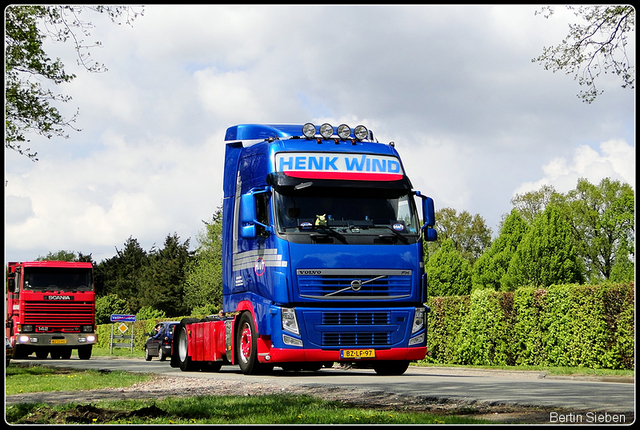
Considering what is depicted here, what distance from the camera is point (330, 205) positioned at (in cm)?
1513

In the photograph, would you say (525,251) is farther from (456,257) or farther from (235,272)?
(235,272)

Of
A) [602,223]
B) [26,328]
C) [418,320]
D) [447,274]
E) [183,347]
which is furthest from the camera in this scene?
[602,223]

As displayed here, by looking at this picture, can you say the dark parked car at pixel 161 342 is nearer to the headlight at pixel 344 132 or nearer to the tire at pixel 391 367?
the tire at pixel 391 367

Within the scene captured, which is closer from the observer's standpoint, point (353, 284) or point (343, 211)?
point (353, 284)

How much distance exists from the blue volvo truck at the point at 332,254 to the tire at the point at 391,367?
1.31ft

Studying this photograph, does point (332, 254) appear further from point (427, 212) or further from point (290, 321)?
point (427, 212)

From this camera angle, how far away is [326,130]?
16.3 m

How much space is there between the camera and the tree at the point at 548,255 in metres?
53.6

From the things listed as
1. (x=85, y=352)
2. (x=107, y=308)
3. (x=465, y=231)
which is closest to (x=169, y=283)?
(x=107, y=308)

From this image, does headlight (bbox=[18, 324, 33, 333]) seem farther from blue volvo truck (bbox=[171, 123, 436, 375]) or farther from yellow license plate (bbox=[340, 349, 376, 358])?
yellow license plate (bbox=[340, 349, 376, 358])

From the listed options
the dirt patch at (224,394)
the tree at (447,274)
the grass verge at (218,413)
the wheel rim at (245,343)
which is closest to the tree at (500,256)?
the tree at (447,274)

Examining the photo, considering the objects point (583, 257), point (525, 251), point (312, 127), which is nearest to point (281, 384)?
point (312, 127)

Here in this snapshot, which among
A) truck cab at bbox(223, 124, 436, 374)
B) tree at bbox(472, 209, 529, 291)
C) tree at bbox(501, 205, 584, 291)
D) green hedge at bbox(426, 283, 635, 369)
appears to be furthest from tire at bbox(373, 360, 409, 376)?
tree at bbox(472, 209, 529, 291)

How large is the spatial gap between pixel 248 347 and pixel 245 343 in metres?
0.17
